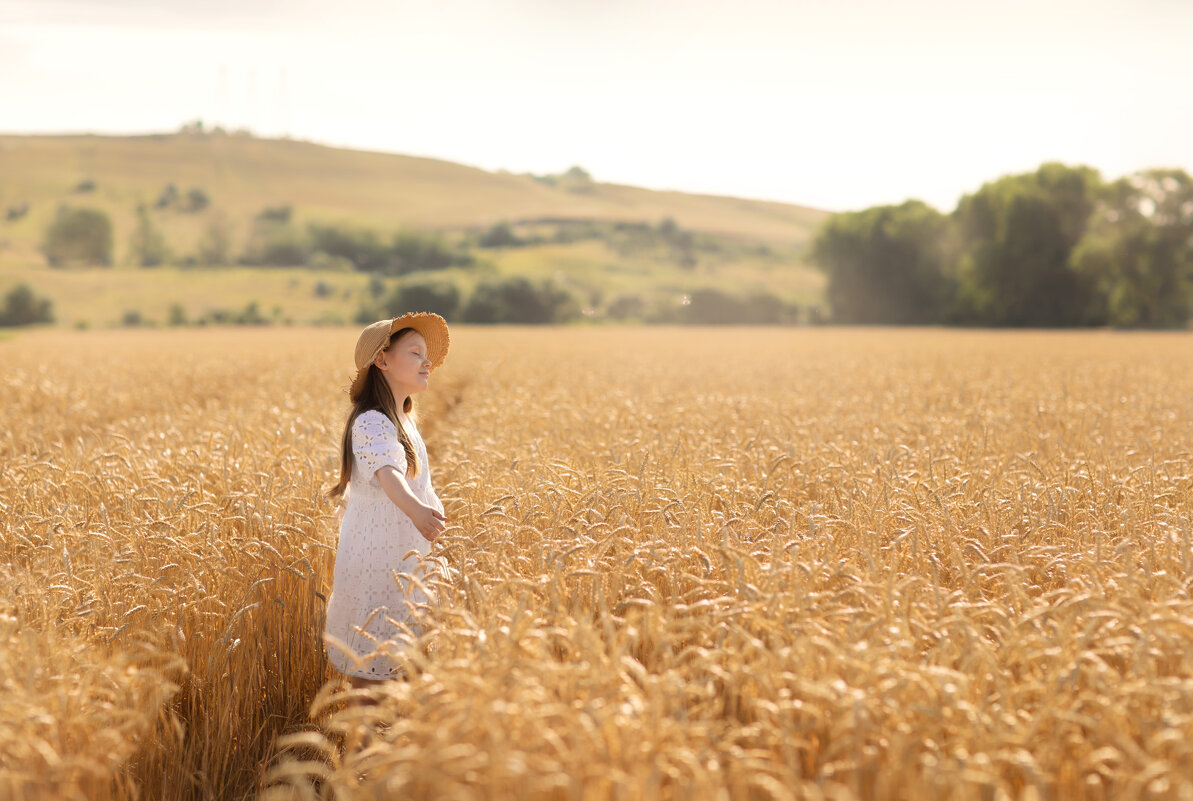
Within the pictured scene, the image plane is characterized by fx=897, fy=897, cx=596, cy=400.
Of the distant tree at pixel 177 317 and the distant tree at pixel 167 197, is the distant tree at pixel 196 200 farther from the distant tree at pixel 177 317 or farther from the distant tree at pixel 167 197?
the distant tree at pixel 177 317

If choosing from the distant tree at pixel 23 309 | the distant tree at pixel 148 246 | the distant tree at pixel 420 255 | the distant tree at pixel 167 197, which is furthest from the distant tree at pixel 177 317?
the distant tree at pixel 167 197

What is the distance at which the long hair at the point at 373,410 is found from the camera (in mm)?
4504

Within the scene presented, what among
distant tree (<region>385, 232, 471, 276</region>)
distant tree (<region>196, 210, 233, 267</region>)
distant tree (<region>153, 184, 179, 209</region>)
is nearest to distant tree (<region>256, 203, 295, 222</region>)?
distant tree (<region>196, 210, 233, 267</region>)

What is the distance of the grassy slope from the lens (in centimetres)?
9019

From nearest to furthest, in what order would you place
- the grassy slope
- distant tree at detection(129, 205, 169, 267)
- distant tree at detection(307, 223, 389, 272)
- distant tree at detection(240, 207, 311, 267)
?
the grassy slope < distant tree at detection(240, 207, 311, 267) < distant tree at detection(129, 205, 169, 267) < distant tree at detection(307, 223, 389, 272)

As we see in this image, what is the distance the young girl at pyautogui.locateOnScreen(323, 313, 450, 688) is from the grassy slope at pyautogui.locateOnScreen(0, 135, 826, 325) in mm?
76734

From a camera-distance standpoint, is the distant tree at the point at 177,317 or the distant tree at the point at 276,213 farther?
the distant tree at the point at 276,213

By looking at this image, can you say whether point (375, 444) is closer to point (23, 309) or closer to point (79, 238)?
point (23, 309)

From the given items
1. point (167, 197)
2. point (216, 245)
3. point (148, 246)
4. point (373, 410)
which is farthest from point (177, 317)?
point (373, 410)

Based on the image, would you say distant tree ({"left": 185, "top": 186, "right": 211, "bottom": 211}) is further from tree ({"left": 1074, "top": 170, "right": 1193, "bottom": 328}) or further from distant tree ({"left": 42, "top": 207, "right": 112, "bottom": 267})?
tree ({"left": 1074, "top": 170, "right": 1193, "bottom": 328})

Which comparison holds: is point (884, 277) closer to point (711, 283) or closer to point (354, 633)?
point (711, 283)

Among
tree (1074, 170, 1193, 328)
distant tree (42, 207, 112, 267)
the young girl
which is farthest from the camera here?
distant tree (42, 207, 112, 267)

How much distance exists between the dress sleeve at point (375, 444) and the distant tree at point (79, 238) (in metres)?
124

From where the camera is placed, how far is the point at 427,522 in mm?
4098
